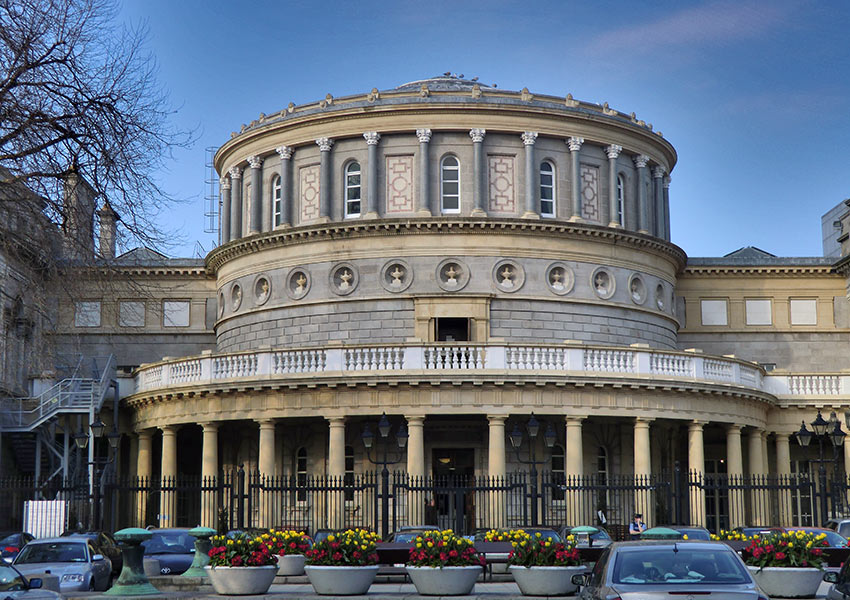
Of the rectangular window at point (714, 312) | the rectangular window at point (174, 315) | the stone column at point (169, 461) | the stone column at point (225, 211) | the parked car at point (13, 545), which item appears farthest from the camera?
the rectangular window at point (714, 312)

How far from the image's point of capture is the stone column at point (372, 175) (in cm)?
5006

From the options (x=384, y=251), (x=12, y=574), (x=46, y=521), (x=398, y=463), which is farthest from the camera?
(x=384, y=251)

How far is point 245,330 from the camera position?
173 ft

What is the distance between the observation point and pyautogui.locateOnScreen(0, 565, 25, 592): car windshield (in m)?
18.1

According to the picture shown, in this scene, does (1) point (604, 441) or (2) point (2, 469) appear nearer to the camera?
(1) point (604, 441)

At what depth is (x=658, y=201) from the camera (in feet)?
181

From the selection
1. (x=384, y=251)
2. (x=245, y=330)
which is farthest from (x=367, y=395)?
(x=245, y=330)

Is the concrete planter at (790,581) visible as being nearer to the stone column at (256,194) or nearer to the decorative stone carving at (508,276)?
the decorative stone carving at (508,276)

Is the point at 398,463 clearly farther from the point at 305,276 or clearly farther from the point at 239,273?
the point at 239,273

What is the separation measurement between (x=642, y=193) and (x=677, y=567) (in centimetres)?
Result: 3956

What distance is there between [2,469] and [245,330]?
11139mm

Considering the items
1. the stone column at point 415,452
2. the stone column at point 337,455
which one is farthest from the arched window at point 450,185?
the stone column at point 337,455

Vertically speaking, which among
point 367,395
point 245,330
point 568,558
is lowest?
point 568,558

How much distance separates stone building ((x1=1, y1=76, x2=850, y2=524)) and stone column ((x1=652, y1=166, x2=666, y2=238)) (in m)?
0.10
